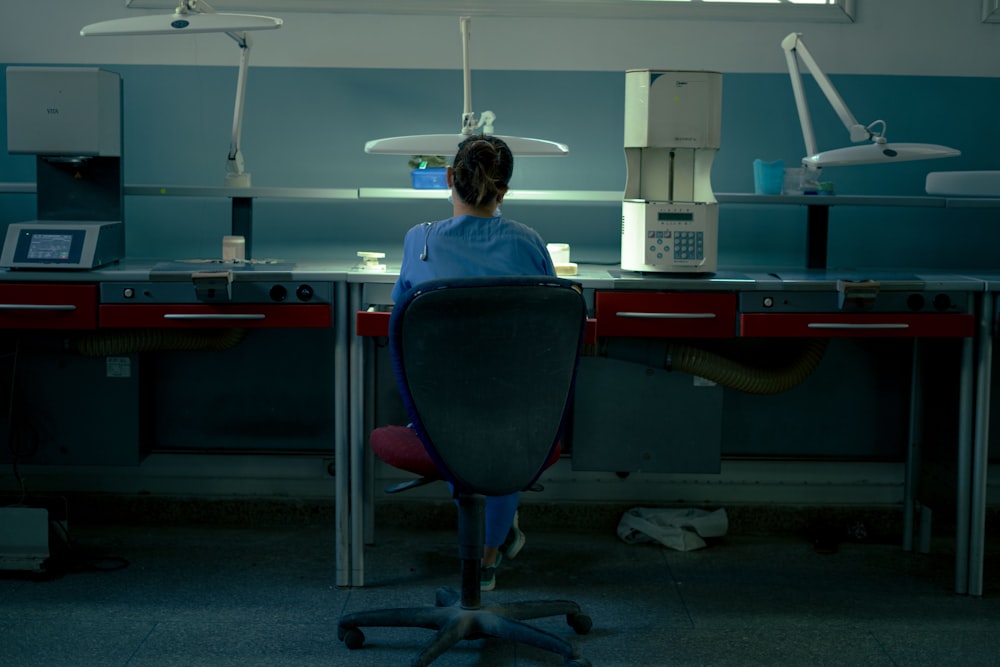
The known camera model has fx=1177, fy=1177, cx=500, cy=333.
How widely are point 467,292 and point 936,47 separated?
2374mm

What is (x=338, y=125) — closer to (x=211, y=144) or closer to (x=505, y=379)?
(x=211, y=144)

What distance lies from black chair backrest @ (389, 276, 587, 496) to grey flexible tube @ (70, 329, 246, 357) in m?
1.37

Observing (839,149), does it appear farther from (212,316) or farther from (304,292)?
(212,316)

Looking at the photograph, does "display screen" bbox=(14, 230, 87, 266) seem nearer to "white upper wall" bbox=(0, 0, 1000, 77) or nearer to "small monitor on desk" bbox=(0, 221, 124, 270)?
"small monitor on desk" bbox=(0, 221, 124, 270)

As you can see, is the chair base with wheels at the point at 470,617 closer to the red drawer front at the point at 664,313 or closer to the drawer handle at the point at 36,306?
the red drawer front at the point at 664,313

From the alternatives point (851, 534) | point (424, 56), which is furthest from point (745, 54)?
point (851, 534)

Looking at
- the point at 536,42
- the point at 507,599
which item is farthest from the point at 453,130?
the point at 507,599

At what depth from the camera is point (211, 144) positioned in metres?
3.98

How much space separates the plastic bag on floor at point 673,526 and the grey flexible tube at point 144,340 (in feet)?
4.77

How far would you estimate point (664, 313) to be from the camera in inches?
132

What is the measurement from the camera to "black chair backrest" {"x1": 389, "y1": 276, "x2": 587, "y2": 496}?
2.41 m

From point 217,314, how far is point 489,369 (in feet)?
3.78

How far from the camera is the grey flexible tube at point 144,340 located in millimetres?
3627

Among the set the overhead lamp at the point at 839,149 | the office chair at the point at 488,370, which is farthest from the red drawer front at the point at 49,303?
the overhead lamp at the point at 839,149
